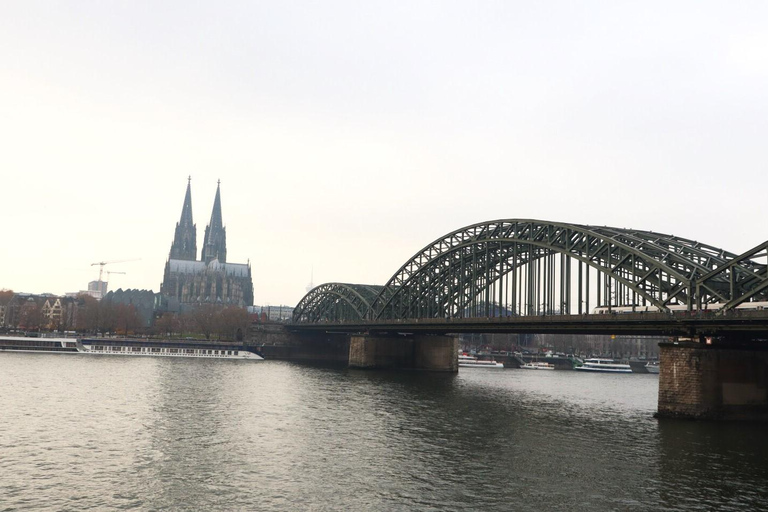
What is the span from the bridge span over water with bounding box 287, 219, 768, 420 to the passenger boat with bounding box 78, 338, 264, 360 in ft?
133

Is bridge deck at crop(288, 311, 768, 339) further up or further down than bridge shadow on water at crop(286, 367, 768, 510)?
further up

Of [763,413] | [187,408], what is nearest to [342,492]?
[187,408]

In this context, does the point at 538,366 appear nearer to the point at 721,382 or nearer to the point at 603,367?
the point at 603,367

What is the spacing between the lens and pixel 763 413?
172ft

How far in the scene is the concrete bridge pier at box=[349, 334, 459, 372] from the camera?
121312mm

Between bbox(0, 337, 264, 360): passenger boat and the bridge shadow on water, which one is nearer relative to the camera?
the bridge shadow on water

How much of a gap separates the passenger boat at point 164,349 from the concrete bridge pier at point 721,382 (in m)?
118

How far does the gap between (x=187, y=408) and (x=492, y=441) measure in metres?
27.2

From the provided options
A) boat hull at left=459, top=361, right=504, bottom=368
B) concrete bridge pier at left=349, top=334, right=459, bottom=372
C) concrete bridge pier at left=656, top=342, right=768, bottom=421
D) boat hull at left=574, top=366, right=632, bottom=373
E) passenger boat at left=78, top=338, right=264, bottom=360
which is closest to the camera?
concrete bridge pier at left=656, top=342, right=768, bottom=421

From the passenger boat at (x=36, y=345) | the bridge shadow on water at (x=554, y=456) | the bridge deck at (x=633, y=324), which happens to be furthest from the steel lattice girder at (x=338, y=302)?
the bridge shadow on water at (x=554, y=456)

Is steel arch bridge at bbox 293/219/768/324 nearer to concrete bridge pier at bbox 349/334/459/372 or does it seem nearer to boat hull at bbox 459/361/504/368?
concrete bridge pier at bbox 349/334/459/372

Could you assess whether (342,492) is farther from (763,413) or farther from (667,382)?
(763,413)

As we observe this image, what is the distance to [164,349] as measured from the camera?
6024 inches

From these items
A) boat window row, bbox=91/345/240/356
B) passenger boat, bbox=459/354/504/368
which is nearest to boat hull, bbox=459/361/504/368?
passenger boat, bbox=459/354/504/368
